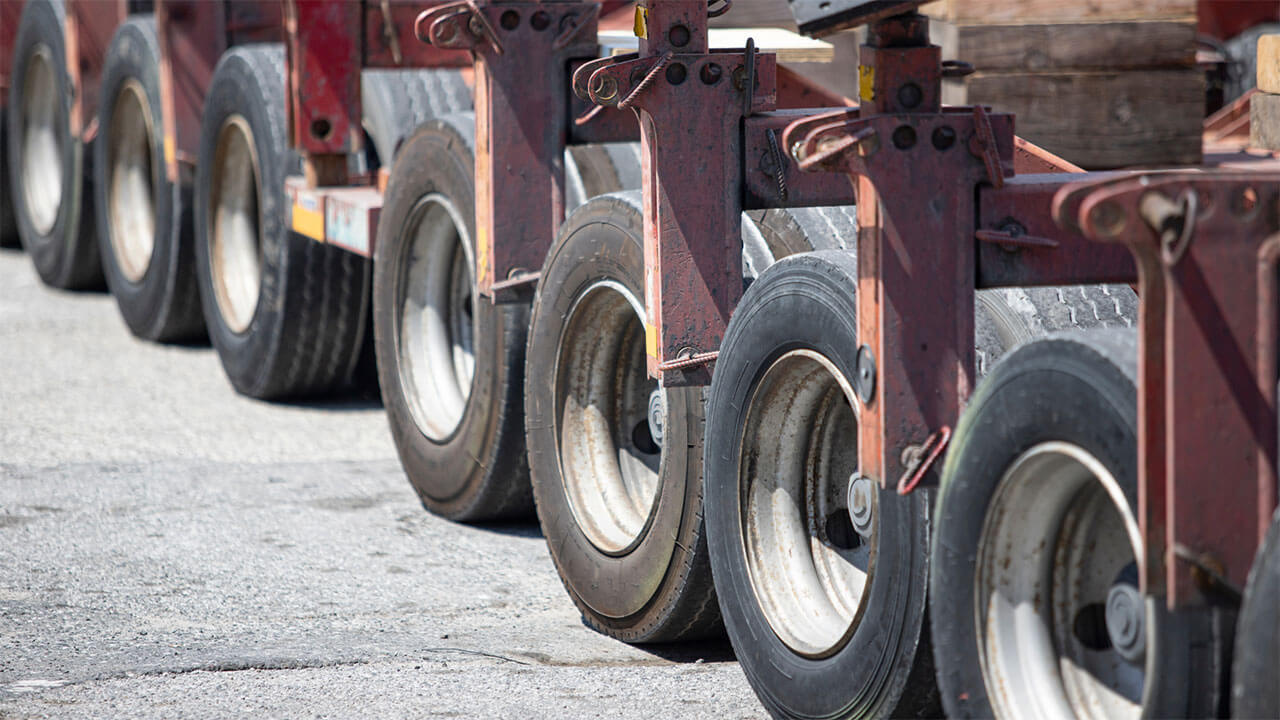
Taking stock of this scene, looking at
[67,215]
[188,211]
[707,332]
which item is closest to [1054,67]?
[707,332]

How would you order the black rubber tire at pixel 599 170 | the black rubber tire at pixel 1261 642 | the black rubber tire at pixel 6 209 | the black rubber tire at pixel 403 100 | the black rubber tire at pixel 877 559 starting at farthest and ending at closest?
the black rubber tire at pixel 6 209 < the black rubber tire at pixel 403 100 < the black rubber tire at pixel 599 170 < the black rubber tire at pixel 877 559 < the black rubber tire at pixel 1261 642

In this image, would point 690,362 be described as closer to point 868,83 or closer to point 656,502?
point 656,502

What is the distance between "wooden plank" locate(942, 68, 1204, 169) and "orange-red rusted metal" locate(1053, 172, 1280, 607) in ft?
10.6

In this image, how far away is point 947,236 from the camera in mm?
2818

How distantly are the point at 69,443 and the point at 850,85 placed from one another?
2942 millimetres

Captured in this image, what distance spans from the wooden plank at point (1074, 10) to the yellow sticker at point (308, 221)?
83.8 inches

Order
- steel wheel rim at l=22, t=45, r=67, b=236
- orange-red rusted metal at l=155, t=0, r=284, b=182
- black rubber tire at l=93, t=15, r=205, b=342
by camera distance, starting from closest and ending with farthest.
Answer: orange-red rusted metal at l=155, t=0, r=284, b=182 → black rubber tire at l=93, t=15, r=205, b=342 → steel wheel rim at l=22, t=45, r=67, b=236

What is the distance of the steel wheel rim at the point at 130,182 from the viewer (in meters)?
8.34

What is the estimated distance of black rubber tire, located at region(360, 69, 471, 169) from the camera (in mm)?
6180

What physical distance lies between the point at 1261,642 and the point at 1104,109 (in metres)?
3.61

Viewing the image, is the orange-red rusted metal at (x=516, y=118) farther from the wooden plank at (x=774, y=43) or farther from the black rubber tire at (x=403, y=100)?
the black rubber tire at (x=403, y=100)

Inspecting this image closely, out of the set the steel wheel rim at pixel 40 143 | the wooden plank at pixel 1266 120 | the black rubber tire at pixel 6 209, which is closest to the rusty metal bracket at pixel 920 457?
the wooden plank at pixel 1266 120

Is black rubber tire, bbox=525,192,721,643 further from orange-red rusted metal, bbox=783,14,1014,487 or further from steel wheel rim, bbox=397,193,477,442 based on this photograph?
steel wheel rim, bbox=397,193,477,442

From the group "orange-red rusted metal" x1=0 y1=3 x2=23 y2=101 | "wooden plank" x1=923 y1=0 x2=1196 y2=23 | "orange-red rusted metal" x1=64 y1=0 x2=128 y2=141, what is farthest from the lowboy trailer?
"orange-red rusted metal" x1=0 y1=3 x2=23 y2=101
